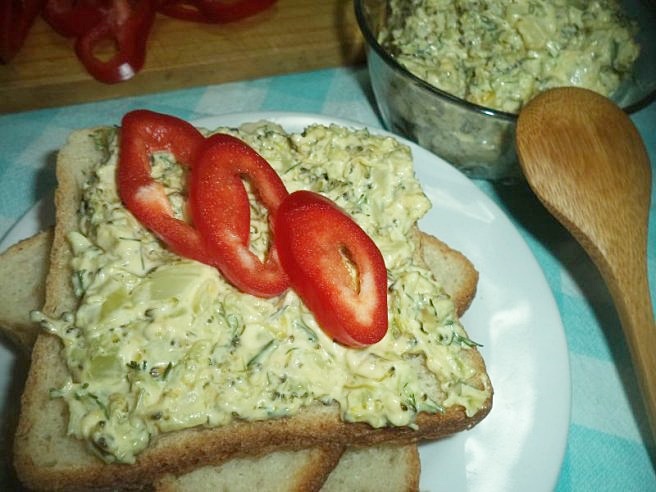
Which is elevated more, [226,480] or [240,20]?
[240,20]

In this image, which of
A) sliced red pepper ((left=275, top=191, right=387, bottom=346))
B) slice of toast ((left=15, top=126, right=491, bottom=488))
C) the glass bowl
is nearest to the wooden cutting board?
the glass bowl

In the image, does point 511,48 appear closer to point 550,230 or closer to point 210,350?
point 550,230

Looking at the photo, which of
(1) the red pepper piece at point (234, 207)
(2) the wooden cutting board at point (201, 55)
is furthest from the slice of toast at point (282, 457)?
(2) the wooden cutting board at point (201, 55)

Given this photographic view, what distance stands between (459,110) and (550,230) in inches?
30.6

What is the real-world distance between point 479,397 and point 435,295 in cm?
34

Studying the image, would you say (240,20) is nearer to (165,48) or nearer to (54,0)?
(165,48)

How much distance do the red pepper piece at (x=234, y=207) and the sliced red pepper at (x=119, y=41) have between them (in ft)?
4.86

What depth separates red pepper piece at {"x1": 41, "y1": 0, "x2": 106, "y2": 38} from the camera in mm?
3326

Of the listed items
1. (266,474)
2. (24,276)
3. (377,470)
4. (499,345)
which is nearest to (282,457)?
(266,474)

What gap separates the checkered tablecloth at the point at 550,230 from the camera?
2236 mm

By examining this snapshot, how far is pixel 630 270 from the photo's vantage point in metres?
2.30

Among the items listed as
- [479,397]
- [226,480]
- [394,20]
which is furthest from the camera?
[394,20]

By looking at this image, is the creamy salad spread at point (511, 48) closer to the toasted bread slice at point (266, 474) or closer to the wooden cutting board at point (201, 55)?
the wooden cutting board at point (201, 55)

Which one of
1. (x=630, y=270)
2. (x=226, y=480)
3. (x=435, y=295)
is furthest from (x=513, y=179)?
(x=226, y=480)
